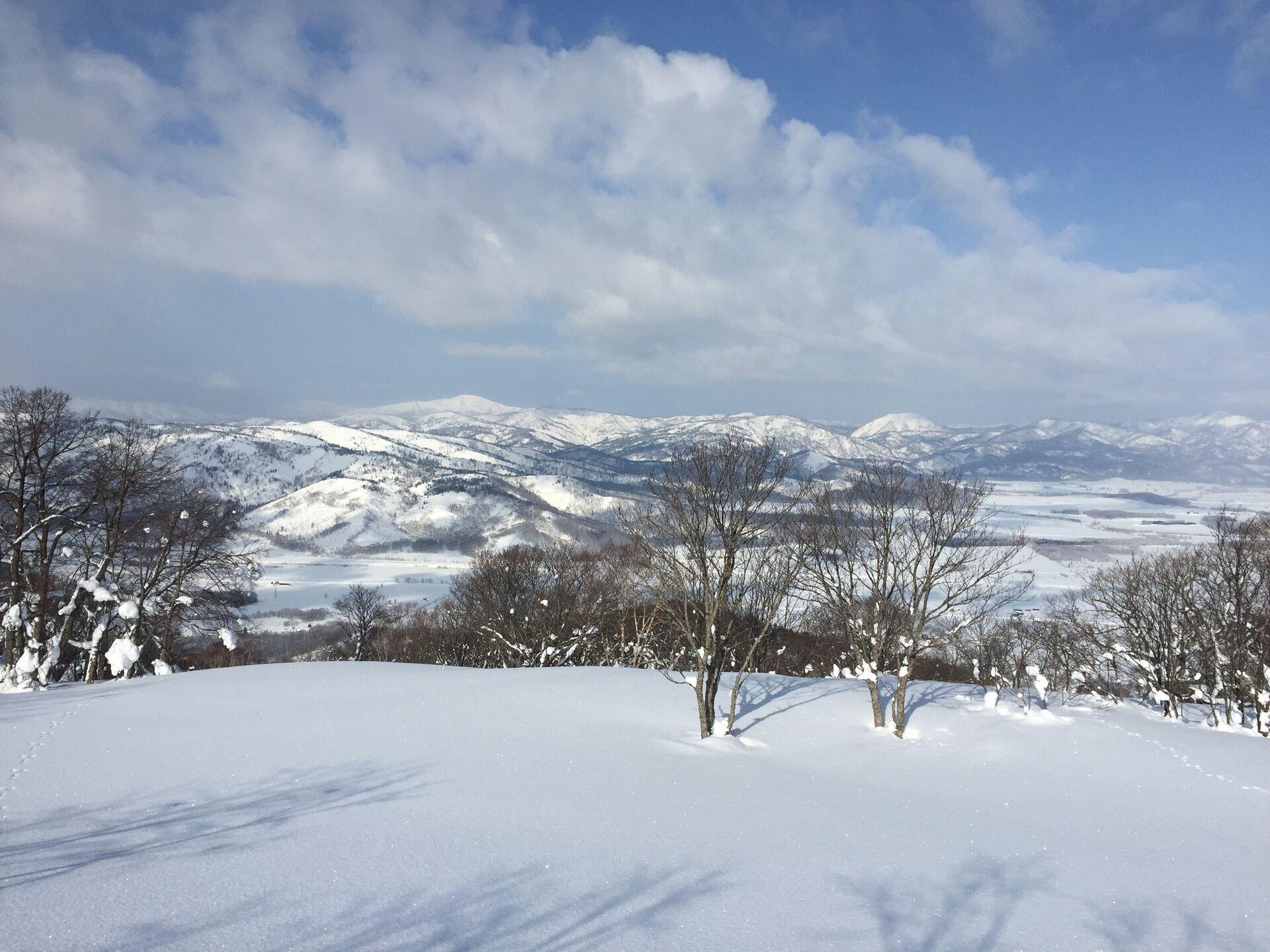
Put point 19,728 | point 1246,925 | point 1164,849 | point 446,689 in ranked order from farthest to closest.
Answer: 1. point 446,689
2. point 19,728
3. point 1164,849
4. point 1246,925

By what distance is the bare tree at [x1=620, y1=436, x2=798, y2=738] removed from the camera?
13.5m

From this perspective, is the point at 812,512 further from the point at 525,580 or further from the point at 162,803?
the point at 525,580

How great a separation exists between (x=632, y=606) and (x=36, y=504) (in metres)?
22.4

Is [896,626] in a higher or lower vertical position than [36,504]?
lower

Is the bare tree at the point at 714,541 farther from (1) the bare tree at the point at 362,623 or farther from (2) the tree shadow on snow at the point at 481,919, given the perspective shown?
(1) the bare tree at the point at 362,623

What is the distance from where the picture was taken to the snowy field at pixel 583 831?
18.4 ft

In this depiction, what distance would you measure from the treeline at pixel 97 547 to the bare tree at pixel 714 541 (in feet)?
42.2

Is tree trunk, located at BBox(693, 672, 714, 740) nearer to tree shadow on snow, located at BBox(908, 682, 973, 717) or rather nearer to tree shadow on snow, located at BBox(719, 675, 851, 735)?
tree shadow on snow, located at BBox(719, 675, 851, 735)

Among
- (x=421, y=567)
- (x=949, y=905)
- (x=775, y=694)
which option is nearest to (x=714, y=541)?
(x=775, y=694)

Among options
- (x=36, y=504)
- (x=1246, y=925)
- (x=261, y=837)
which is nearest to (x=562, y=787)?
(x=261, y=837)

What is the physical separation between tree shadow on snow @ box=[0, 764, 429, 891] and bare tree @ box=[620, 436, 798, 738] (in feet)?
22.7

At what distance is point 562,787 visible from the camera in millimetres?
9344

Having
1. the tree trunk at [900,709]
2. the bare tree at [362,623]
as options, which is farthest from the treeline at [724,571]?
the bare tree at [362,623]

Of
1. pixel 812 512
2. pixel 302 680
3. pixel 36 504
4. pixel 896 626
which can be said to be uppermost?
pixel 812 512
